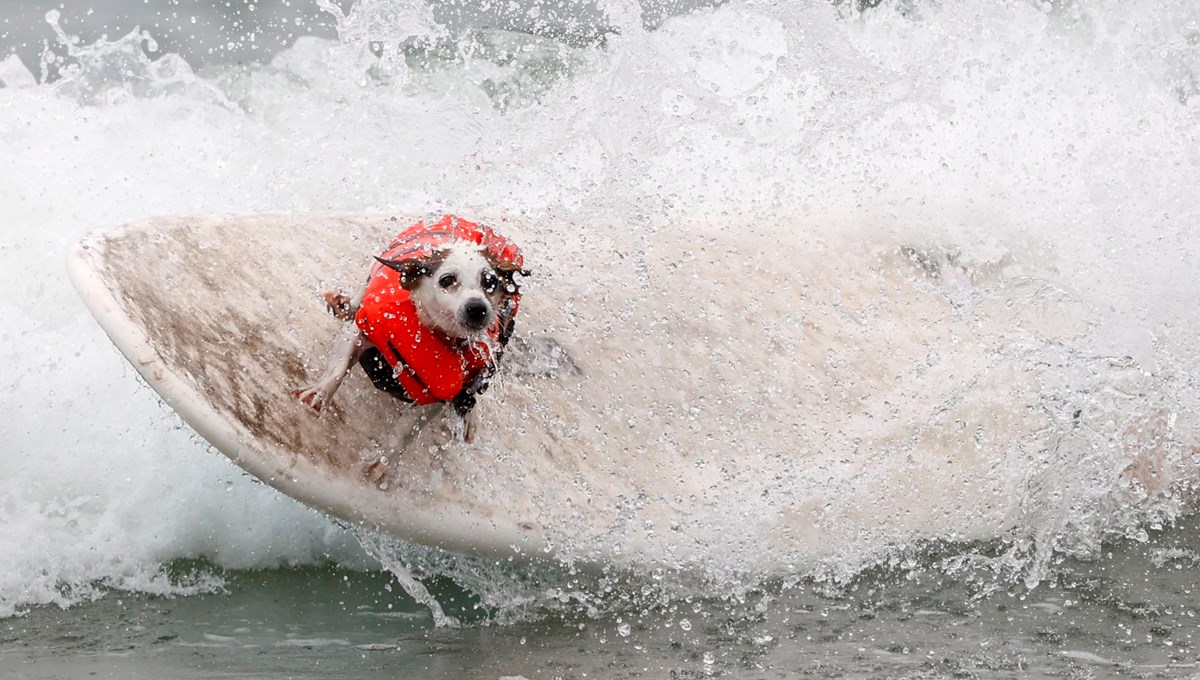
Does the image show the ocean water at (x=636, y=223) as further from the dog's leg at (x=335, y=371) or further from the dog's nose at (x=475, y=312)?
the dog's nose at (x=475, y=312)

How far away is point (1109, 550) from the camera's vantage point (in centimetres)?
435

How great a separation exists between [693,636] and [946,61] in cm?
484

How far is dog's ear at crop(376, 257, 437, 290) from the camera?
3643 mm

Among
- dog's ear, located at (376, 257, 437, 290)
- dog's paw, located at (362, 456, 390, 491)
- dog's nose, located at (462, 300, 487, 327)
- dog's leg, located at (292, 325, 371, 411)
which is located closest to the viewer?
dog's nose, located at (462, 300, 487, 327)

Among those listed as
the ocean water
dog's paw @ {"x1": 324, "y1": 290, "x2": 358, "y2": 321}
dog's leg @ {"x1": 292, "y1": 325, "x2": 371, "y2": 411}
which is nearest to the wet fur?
dog's leg @ {"x1": 292, "y1": 325, "x2": 371, "y2": 411}

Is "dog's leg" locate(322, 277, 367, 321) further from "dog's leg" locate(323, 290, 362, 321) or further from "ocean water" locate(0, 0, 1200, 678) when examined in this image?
"ocean water" locate(0, 0, 1200, 678)

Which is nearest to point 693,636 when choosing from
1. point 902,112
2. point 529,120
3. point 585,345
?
point 585,345

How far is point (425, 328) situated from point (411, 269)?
168 mm

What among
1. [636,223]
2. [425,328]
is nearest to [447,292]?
[425,328]

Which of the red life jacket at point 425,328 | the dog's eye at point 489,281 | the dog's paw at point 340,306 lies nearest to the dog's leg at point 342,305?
the dog's paw at point 340,306

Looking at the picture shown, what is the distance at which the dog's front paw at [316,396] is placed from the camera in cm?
386

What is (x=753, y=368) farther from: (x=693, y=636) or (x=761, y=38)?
(x=761, y=38)

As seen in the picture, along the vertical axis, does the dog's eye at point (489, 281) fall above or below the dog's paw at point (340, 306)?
above

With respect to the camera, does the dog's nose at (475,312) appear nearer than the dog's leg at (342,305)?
Yes
